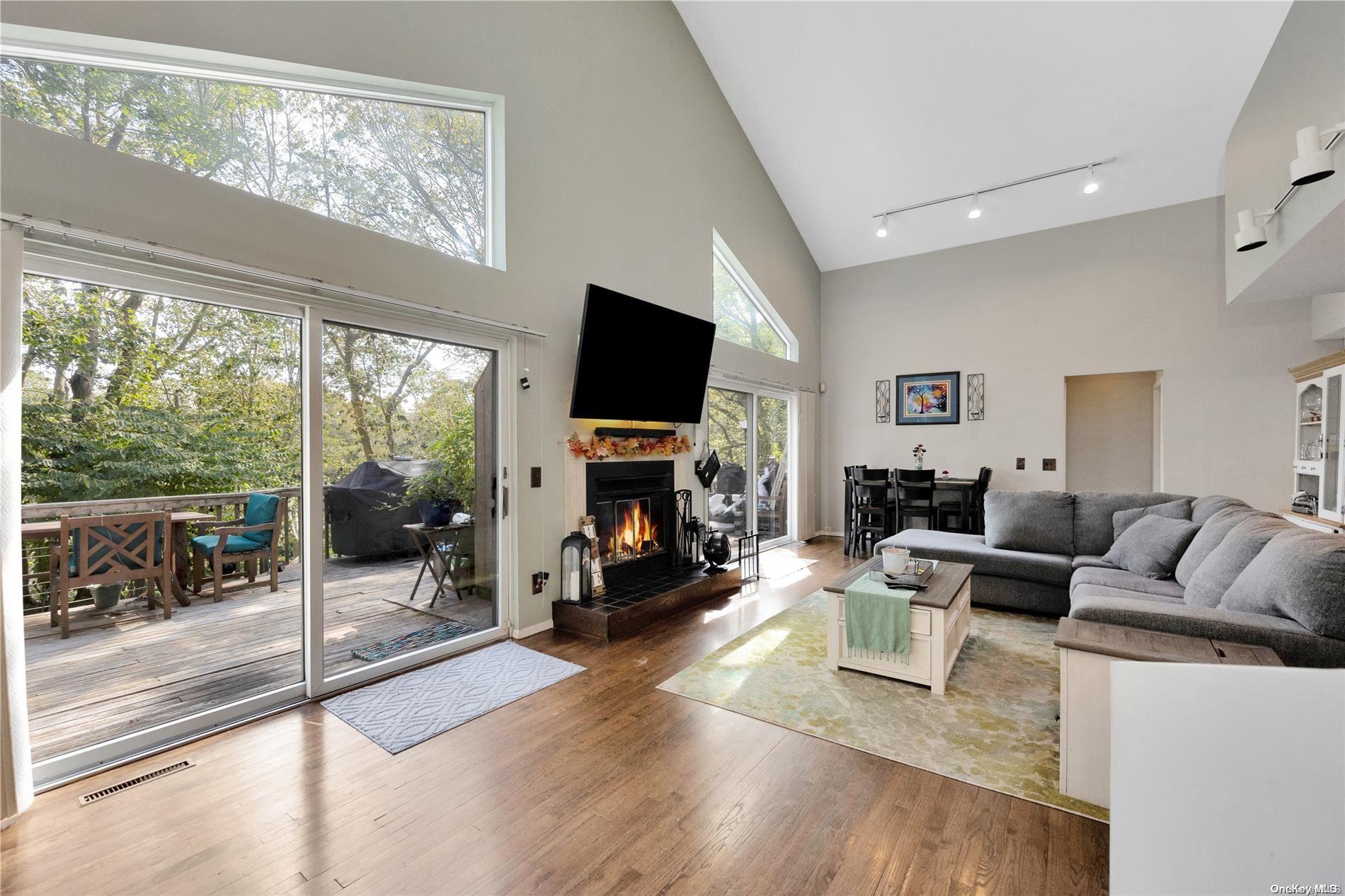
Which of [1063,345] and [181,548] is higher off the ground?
[1063,345]

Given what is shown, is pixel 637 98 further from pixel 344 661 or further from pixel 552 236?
pixel 344 661

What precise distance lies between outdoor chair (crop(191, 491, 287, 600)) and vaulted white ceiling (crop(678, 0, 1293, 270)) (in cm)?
531

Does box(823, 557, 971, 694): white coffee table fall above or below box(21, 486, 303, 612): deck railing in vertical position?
below

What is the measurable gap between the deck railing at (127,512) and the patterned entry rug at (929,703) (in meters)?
2.04

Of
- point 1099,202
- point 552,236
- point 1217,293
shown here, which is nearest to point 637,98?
point 552,236

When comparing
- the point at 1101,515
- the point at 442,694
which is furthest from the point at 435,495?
the point at 1101,515

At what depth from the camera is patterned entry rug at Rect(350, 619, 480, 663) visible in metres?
3.01

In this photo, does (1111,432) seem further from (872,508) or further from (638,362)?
(638,362)

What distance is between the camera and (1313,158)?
2625 millimetres

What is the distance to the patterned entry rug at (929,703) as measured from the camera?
2.17m

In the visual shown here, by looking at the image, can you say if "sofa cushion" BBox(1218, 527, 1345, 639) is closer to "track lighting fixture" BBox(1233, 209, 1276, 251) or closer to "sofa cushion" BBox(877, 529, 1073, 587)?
"sofa cushion" BBox(877, 529, 1073, 587)

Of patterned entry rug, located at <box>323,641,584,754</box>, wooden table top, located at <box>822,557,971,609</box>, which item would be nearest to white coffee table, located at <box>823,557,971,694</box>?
wooden table top, located at <box>822,557,971,609</box>

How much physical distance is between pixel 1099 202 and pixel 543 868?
25.1 feet

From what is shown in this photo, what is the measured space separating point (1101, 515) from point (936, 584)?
6.62 ft
